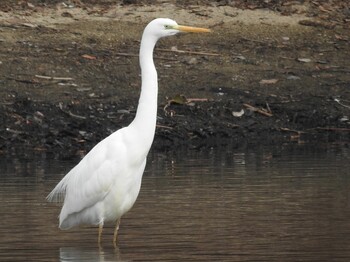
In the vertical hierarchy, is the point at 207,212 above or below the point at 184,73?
above

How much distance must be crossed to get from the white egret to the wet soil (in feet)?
17.6

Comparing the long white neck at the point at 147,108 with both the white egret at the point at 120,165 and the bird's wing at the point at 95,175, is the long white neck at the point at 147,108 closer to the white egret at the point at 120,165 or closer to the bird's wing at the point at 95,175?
the white egret at the point at 120,165

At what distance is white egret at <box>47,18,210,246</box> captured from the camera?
11.4 m

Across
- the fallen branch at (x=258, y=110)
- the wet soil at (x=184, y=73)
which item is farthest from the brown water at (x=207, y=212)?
the fallen branch at (x=258, y=110)

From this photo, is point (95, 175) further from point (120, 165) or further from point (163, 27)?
point (163, 27)

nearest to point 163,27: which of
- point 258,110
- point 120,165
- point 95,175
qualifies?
point 120,165

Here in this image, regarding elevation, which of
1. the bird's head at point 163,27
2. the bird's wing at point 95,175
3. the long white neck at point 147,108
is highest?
the bird's head at point 163,27

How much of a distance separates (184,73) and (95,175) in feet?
28.4

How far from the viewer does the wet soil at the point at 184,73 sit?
1797 centimetres

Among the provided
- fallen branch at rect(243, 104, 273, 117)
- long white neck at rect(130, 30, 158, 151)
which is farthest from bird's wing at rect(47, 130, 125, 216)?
fallen branch at rect(243, 104, 273, 117)

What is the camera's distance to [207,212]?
41.3 feet

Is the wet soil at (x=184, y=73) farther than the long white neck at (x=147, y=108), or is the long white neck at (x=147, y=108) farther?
the wet soil at (x=184, y=73)

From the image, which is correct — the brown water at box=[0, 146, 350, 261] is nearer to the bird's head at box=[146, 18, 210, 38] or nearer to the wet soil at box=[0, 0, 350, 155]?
the wet soil at box=[0, 0, 350, 155]

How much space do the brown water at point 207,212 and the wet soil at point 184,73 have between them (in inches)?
51.2
